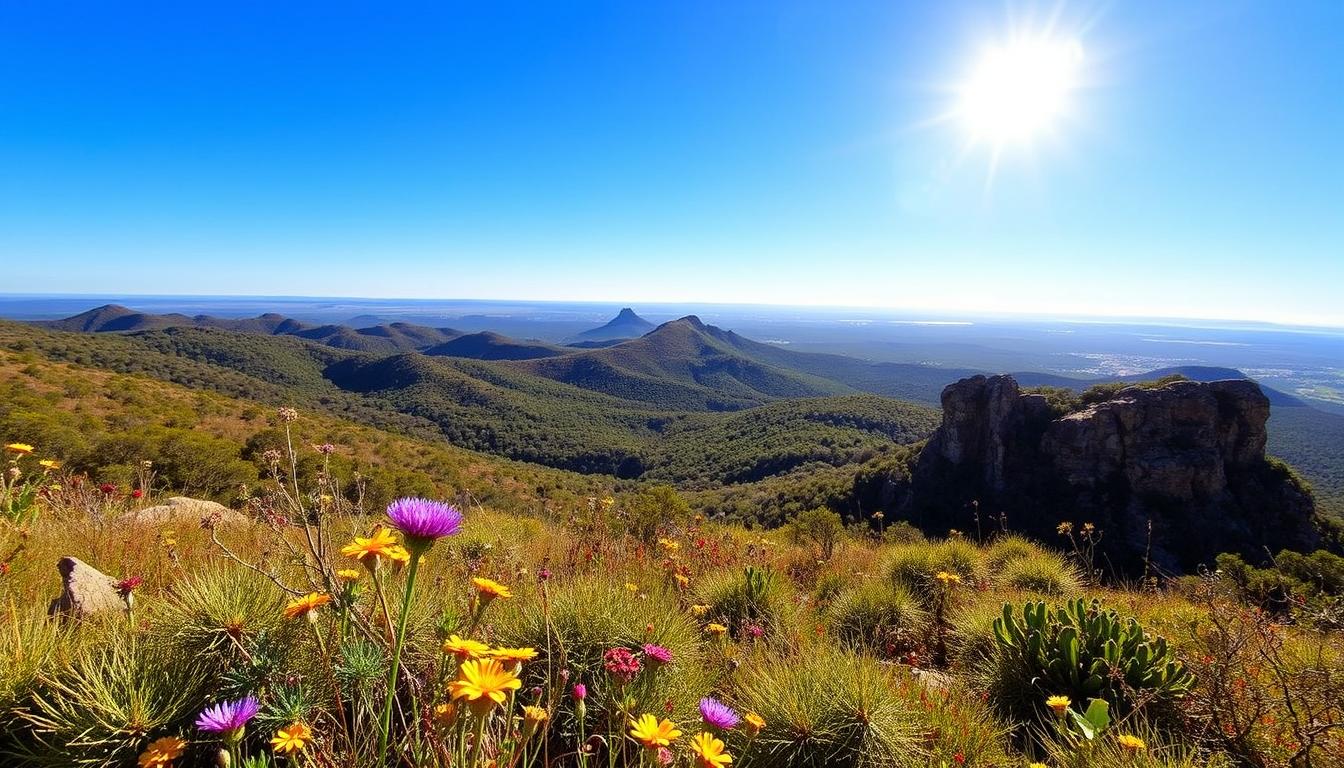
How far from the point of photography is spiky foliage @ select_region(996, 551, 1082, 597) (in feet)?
18.7

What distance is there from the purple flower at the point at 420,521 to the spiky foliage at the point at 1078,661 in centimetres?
338

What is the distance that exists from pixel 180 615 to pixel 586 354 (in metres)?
146

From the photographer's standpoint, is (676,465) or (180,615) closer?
(180,615)

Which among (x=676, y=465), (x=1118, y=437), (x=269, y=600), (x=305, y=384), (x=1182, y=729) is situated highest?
(x=269, y=600)

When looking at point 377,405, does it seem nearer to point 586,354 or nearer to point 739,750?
point 586,354

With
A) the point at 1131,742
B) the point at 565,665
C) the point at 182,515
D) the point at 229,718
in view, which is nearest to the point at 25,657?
the point at 229,718

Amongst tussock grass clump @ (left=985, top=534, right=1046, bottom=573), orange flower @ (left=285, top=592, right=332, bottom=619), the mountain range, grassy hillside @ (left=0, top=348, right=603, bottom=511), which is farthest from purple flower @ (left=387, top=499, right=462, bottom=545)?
the mountain range

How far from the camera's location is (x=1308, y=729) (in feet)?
7.26

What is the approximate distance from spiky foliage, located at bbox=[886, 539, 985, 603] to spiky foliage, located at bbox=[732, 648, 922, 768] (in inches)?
131

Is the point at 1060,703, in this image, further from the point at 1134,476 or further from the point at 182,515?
the point at 1134,476

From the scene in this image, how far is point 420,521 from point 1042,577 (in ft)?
21.9

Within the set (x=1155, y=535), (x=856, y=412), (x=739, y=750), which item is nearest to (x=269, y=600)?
(x=739, y=750)

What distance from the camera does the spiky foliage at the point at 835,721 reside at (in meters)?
2.36

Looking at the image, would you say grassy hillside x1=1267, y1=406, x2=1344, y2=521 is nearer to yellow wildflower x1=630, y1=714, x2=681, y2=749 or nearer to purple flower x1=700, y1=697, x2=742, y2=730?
purple flower x1=700, y1=697, x2=742, y2=730
